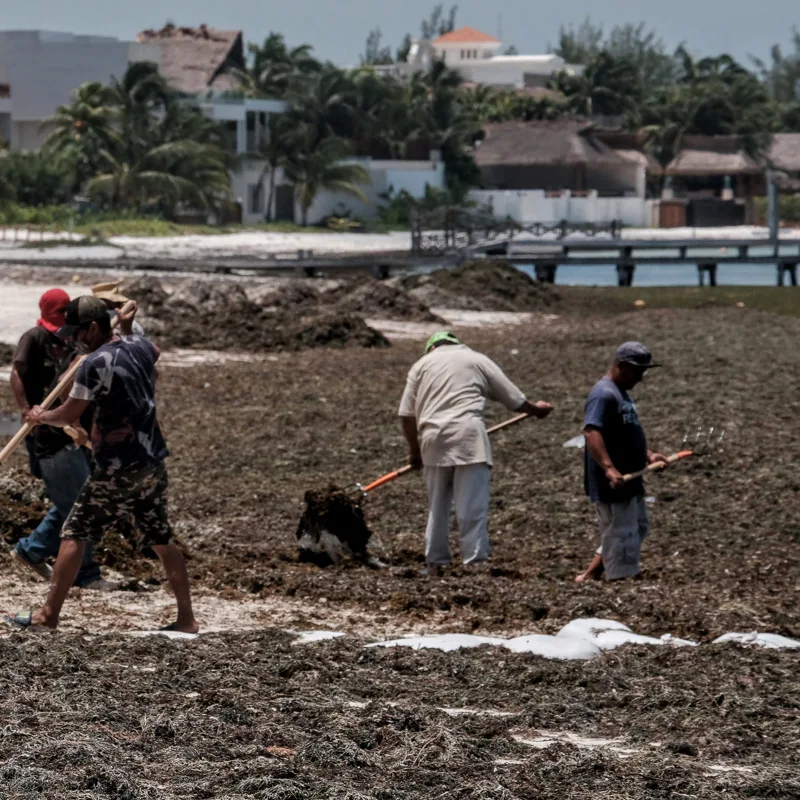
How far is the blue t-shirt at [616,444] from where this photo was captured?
9.94 m

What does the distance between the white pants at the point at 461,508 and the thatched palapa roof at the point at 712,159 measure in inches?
3210

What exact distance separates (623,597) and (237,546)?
3236 mm

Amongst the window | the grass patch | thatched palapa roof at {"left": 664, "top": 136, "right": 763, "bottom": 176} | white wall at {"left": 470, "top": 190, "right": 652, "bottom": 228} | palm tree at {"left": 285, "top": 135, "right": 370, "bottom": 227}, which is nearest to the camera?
the grass patch

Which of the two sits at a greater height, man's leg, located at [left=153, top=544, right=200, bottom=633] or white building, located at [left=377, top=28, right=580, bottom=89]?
white building, located at [left=377, top=28, right=580, bottom=89]

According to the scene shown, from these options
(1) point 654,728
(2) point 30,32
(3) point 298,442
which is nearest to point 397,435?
(3) point 298,442

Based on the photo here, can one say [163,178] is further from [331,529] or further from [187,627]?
[187,627]

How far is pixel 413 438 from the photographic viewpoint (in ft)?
34.5

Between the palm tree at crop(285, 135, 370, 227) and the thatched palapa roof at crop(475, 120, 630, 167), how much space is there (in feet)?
41.6

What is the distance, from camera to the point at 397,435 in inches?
664

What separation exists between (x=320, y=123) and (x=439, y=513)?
68.0 metres

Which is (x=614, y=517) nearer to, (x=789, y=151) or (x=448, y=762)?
(x=448, y=762)

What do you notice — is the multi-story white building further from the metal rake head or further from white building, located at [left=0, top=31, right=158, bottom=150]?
the metal rake head

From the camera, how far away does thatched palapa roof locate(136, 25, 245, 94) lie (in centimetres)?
7888

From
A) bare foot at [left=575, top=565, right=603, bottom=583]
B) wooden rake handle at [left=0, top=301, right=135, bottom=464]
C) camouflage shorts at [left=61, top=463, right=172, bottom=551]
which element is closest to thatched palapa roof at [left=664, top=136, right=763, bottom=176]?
bare foot at [left=575, top=565, right=603, bottom=583]
